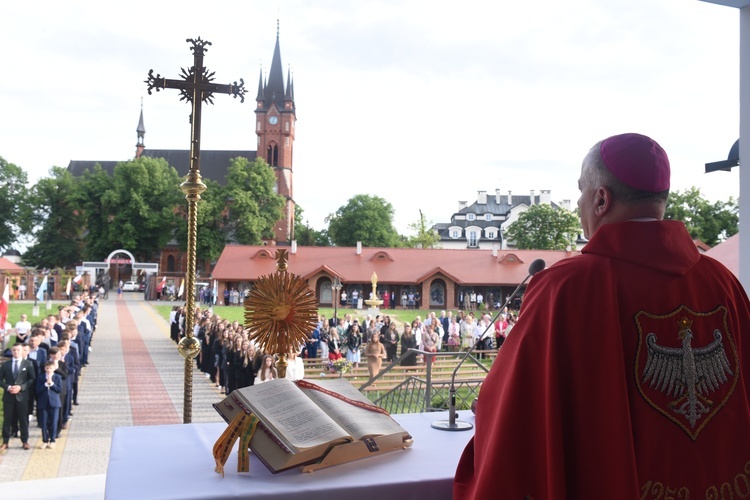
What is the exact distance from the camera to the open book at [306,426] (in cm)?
187

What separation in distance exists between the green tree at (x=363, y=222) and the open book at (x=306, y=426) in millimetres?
47675

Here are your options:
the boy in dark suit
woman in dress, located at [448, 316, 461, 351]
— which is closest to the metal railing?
the boy in dark suit

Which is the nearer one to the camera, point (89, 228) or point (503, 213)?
point (89, 228)

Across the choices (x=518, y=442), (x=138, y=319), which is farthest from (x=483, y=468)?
(x=138, y=319)

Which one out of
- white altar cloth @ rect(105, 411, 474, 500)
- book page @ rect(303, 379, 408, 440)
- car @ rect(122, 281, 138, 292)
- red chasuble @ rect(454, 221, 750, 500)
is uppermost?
red chasuble @ rect(454, 221, 750, 500)

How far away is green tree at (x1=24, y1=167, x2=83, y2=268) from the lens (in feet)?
160

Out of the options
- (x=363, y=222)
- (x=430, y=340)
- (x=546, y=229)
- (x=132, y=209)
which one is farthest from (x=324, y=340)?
(x=546, y=229)

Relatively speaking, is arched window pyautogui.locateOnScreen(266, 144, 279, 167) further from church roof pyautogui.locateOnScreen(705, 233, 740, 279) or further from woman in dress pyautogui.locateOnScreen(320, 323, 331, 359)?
church roof pyautogui.locateOnScreen(705, 233, 740, 279)

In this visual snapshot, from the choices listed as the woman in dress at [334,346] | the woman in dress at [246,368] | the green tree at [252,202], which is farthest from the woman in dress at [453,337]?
the green tree at [252,202]

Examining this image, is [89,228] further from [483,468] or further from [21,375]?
[483,468]

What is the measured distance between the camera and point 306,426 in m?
1.94

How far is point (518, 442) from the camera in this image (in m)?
1.57

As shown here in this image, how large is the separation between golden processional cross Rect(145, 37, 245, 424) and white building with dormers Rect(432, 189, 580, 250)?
199 ft

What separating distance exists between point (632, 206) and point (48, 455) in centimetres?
842
